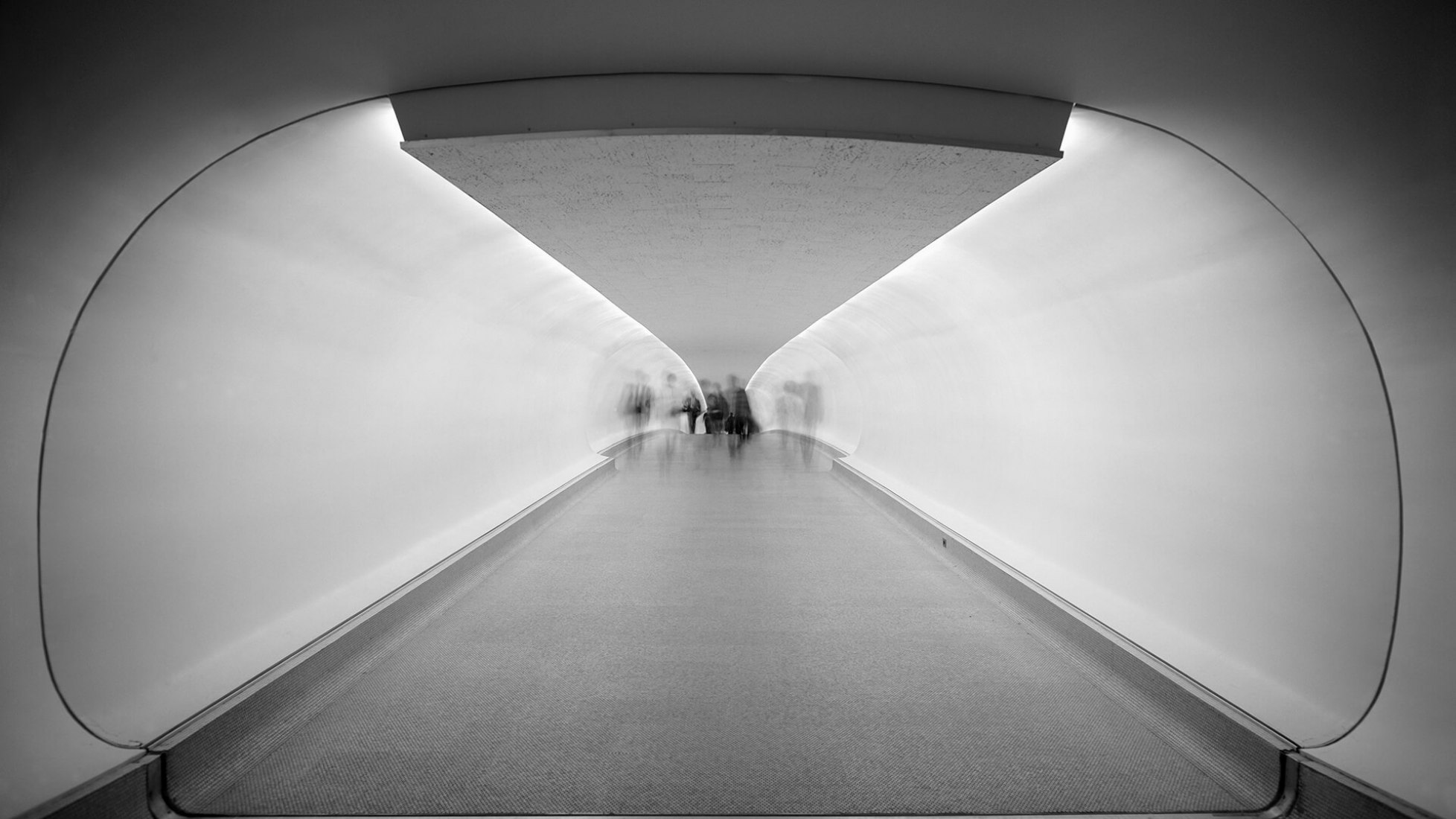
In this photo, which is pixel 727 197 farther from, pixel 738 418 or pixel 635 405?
pixel 738 418

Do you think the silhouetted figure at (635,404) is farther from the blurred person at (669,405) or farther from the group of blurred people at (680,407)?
the blurred person at (669,405)

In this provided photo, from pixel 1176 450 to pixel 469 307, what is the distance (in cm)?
704

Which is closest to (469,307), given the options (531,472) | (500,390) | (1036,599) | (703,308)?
(500,390)

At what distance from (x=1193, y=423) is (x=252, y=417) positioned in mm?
6630

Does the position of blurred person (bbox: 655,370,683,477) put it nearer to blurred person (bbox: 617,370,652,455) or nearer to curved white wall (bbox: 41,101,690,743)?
blurred person (bbox: 617,370,652,455)

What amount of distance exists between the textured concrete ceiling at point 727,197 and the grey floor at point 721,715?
3320mm

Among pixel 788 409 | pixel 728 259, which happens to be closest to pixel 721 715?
pixel 728 259

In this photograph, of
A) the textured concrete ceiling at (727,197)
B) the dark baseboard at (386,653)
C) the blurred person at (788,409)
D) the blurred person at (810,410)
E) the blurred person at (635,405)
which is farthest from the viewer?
the blurred person at (788,409)

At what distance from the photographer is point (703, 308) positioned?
1036 cm

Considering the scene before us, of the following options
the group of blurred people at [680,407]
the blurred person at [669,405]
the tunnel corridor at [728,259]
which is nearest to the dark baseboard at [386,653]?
the tunnel corridor at [728,259]

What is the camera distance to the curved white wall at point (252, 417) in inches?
129

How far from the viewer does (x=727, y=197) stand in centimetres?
430

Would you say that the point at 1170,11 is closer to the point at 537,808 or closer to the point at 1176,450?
the point at 1176,450

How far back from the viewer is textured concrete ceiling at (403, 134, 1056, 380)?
3.36 meters
